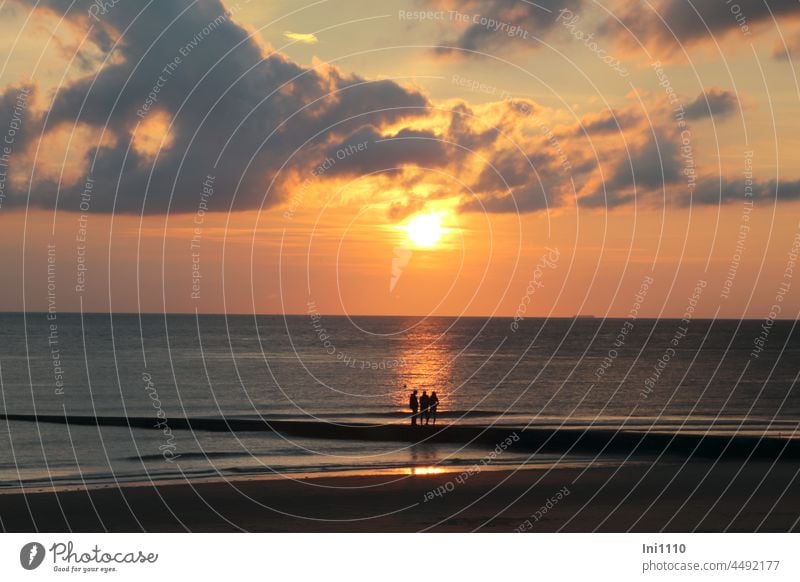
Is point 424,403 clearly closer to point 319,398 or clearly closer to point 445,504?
point 445,504

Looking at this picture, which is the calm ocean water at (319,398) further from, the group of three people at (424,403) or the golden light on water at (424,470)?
the group of three people at (424,403)

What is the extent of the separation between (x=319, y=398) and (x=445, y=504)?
55911mm

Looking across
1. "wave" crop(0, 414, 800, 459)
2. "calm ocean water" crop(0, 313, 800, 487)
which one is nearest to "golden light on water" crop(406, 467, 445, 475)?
"calm ocean water" crop(0, 313, 800, 487)

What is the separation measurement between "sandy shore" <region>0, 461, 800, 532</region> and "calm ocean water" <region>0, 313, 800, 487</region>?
4.97 m

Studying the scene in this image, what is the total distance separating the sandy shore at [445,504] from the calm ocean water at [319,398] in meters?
4.97

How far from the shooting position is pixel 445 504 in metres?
29.8

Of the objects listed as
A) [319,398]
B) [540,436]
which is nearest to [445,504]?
[540,436]

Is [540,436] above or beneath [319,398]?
beneath

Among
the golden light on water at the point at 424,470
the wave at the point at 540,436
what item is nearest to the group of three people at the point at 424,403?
the wave at the point at 540,436

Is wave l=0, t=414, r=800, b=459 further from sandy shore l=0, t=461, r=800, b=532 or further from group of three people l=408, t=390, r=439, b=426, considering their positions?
sandy shore l=0, t=461, r=800, b=532

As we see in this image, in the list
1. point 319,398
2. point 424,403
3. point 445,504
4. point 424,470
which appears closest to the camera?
point 445,504

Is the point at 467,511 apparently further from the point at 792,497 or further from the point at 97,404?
the point at 97,404

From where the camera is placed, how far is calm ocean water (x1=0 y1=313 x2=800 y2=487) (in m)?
43.5
